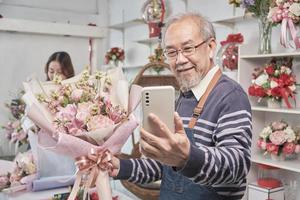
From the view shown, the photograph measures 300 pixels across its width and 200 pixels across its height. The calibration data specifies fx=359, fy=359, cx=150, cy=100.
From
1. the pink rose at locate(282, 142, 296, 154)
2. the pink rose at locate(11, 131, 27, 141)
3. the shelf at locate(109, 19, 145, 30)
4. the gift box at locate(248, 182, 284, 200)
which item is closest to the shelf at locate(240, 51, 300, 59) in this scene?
the pink rose at locate(282, 142, 296, 154)

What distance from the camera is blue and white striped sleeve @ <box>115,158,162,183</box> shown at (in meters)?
1.12

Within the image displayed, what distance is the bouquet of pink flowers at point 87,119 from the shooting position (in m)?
0.96

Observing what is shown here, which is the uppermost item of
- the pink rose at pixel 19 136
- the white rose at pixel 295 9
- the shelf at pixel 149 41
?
the white rose at pixel 295 9

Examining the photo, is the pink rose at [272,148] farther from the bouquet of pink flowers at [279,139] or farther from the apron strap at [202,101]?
the apron strap at [202,101]

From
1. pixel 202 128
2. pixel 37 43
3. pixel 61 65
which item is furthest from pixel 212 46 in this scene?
pixel 37 43

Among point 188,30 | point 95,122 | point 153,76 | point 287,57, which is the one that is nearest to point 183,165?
point 95,122

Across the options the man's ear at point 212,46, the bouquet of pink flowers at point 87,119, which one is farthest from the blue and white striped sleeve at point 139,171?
the man's ear at point 212,46

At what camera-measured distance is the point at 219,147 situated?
33.7 inches

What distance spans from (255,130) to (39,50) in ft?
8.77

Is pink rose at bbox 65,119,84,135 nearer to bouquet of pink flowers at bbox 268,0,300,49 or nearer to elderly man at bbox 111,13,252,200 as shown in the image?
elderly man at bbox 111,13,252,200

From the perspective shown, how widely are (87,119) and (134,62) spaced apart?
2915 millimetres

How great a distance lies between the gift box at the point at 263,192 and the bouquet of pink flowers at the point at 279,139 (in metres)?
0.22

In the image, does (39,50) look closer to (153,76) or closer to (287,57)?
(153,76)

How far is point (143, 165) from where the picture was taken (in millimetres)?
1190
